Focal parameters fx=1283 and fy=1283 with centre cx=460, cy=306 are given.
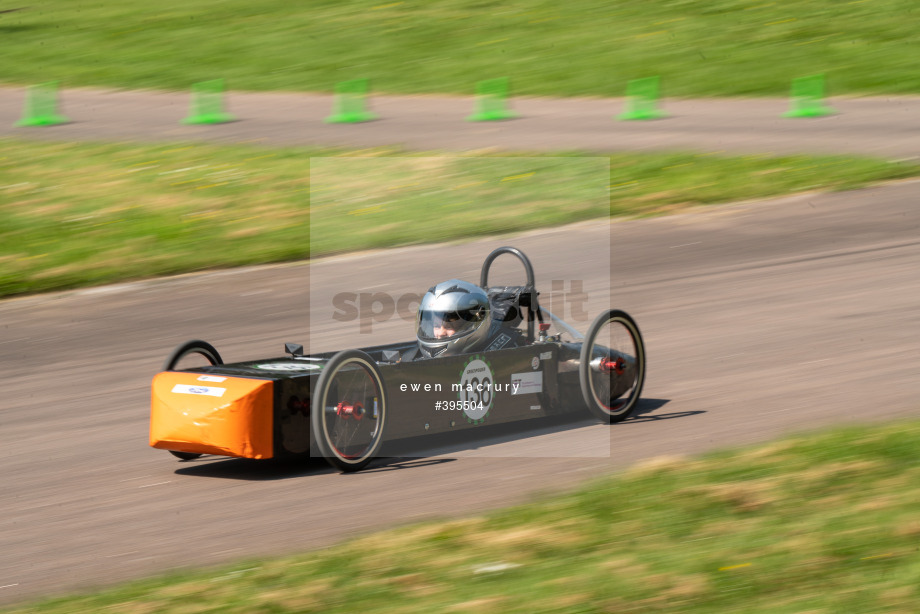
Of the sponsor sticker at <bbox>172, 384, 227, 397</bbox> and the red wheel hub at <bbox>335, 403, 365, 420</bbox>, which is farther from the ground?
the sponsor sticker at <bbox>172, 384, 227, 397</bbox>

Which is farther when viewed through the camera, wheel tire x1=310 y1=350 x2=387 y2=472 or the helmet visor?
the helmet visor

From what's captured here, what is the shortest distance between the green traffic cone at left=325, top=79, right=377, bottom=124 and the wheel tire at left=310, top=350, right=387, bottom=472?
54.8 feet

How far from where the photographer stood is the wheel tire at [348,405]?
7930 millimetres

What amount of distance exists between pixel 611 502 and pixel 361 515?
1450 millimetres

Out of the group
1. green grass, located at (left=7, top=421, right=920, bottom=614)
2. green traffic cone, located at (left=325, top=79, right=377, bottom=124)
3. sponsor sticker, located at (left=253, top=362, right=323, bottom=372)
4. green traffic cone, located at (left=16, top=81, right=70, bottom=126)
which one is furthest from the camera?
green traffic cone, located at (left=16, top=81, right=70, bottom=126)

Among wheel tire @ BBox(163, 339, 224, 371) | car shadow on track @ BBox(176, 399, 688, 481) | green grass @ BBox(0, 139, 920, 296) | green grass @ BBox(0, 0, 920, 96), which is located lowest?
car shadow on track @ BBox(176, 399, 688, 481)

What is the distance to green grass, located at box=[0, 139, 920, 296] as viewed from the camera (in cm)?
1641

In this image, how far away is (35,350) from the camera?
42.0 ft

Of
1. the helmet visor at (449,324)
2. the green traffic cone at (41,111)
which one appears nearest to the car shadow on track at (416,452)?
the helmet visor at (449,324)

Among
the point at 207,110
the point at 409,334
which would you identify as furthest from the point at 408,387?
the point at 207,110

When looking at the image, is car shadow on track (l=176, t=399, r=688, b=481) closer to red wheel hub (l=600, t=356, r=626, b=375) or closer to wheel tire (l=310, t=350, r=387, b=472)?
wheel tire (l=310, t=350, r=387, b=472)

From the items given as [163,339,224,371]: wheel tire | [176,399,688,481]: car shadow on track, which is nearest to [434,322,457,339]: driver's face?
[176,399,688,481]: car shadow on track

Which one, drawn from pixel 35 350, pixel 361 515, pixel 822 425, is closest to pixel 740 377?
pixel 822 425

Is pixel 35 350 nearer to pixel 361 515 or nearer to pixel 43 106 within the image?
pixel 361 515
